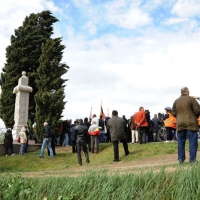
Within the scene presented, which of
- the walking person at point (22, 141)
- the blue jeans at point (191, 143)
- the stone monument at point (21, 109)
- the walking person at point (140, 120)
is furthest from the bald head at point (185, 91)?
the stone monument at point (21, 109)

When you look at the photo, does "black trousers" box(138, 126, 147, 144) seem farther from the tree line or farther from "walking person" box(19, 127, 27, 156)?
the tree line

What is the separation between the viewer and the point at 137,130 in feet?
57.6

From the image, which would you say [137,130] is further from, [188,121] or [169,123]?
[188,121]

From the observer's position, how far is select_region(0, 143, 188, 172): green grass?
47.4 ft

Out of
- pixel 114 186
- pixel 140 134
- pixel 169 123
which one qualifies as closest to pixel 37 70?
pixel 140 134

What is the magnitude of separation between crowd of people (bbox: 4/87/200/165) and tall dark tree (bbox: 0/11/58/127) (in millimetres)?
11387

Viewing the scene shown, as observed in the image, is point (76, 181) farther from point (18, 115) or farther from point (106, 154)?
point (18, 115)

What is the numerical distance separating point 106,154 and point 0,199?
1065cm

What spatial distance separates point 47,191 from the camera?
619 cm

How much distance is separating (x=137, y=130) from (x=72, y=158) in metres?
3.70

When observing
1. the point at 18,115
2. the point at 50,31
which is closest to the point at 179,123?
the point at 18,115

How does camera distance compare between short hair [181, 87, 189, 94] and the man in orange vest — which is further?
the man in orange vest

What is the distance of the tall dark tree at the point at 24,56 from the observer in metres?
33.7

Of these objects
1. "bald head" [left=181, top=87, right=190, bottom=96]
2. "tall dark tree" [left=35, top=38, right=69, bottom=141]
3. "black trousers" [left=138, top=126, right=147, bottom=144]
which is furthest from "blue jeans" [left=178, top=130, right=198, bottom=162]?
"tall dark tree" [left=35, top=38, right=69, bottom=141]
